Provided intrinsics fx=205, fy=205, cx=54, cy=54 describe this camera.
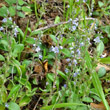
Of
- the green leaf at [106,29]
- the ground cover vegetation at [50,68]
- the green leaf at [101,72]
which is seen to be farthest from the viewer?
the green leaf at [106,29]

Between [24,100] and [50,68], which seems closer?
[24,100]

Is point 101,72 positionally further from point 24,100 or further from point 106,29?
point 24,100

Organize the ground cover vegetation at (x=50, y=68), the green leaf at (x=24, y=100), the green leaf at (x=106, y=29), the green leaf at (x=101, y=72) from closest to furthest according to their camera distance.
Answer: the ground cover vegetation at (x=50, y=68) → the green leaf at (x=24, y=100) → the green leaf at (x=101, y=72) → the green leaf at (x=106, y=29)

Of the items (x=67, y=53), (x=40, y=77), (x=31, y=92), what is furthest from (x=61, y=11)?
(x=31, y=92)

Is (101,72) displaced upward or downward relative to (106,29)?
downward

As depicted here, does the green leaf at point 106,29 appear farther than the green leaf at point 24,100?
Yes

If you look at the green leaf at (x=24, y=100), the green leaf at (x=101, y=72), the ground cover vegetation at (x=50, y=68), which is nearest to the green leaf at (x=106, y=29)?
the ground cover vegetation at (x=50, y=68)

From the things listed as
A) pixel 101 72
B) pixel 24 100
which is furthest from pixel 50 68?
pixel 101 72

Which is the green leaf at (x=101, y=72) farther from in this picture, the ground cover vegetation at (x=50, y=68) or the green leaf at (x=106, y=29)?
the green leaf at (x=106, y=29)

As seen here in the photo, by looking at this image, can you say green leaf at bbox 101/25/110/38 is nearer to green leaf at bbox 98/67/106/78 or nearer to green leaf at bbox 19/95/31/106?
green leaf at bbox 98/67/106/78

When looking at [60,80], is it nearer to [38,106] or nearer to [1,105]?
[38,106]
